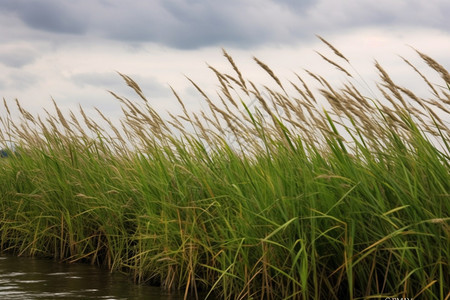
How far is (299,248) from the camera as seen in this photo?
390 centimetres

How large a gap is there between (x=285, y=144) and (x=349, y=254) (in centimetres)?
99

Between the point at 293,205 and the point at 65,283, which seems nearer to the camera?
the point at 293,205

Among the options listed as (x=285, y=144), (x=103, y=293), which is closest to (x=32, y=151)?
(x=103, y=293)

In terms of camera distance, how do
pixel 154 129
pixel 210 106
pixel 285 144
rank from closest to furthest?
pixel 285 144
pixel 210 106
pixel 154 129

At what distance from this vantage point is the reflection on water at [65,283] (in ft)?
16.2

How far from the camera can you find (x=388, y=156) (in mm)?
3736

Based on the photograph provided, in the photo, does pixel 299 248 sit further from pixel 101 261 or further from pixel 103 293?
pixel 101 261

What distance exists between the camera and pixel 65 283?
5445mm

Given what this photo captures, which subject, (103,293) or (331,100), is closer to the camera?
(331,100)

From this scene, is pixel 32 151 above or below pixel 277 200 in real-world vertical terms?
above

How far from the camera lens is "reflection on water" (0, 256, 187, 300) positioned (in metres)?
4.95

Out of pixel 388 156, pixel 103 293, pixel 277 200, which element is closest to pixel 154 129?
pixel 103 293

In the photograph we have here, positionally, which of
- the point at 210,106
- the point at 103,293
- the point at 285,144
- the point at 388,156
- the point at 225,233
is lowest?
the point at 103,293

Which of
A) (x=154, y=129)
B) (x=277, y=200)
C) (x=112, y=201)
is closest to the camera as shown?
(x=277, y=200)
